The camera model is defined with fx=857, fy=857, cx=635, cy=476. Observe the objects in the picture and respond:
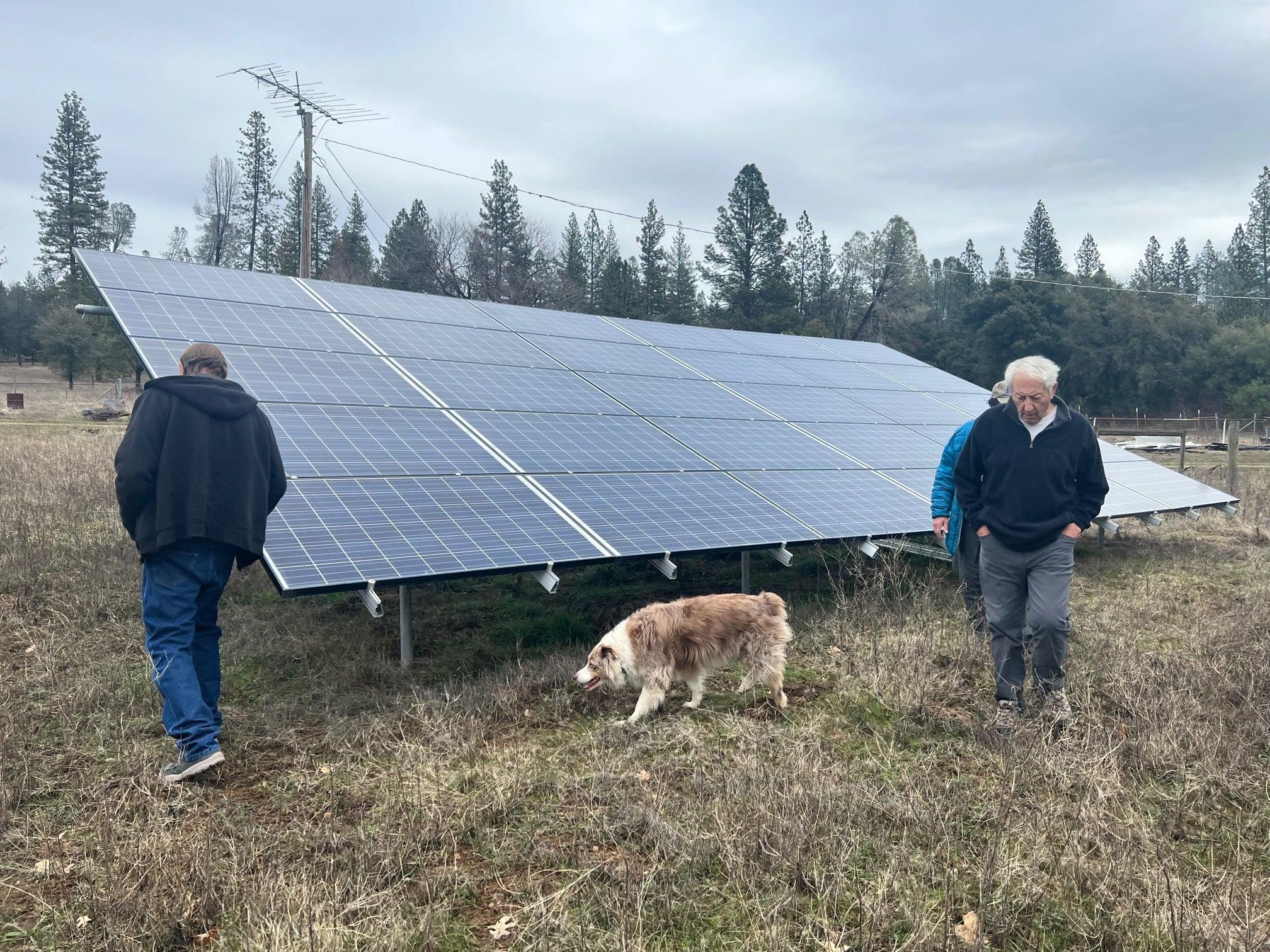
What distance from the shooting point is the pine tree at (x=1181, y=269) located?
84188mm

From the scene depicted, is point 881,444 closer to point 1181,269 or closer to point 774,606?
point 774,606

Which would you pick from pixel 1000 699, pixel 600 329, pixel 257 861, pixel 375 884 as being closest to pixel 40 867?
pixel 257 861

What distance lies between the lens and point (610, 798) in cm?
439

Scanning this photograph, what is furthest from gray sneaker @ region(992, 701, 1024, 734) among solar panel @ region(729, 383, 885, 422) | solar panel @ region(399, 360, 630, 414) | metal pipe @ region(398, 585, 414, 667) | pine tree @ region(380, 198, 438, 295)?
pine tree @ region(380, 198, 438, 295)

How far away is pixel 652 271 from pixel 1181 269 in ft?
189

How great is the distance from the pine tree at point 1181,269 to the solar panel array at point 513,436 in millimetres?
85839

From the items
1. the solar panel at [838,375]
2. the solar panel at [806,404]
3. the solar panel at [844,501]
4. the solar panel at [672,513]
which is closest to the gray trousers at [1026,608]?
the solar panel at [672,513]

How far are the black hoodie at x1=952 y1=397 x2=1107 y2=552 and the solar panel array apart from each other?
2.20 m

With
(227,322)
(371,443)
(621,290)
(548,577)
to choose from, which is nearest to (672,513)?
(548,577)

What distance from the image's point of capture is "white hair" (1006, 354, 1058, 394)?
4.99 metres

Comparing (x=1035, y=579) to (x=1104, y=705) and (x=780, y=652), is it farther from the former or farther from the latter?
(x=780, y=652)

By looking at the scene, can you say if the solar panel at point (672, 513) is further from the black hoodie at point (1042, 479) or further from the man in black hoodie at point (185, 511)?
the man in black hoodie at point (185, 511)

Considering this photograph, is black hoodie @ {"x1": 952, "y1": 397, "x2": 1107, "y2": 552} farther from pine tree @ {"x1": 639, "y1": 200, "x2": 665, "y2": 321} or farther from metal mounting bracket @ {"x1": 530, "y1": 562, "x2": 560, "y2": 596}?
pine tree @ {"x1": 639, "y1": 200, "x2": 665, "y2": 321}

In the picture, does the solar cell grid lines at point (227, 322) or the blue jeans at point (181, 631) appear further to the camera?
the solar cell grid lines at point (227, 322)
